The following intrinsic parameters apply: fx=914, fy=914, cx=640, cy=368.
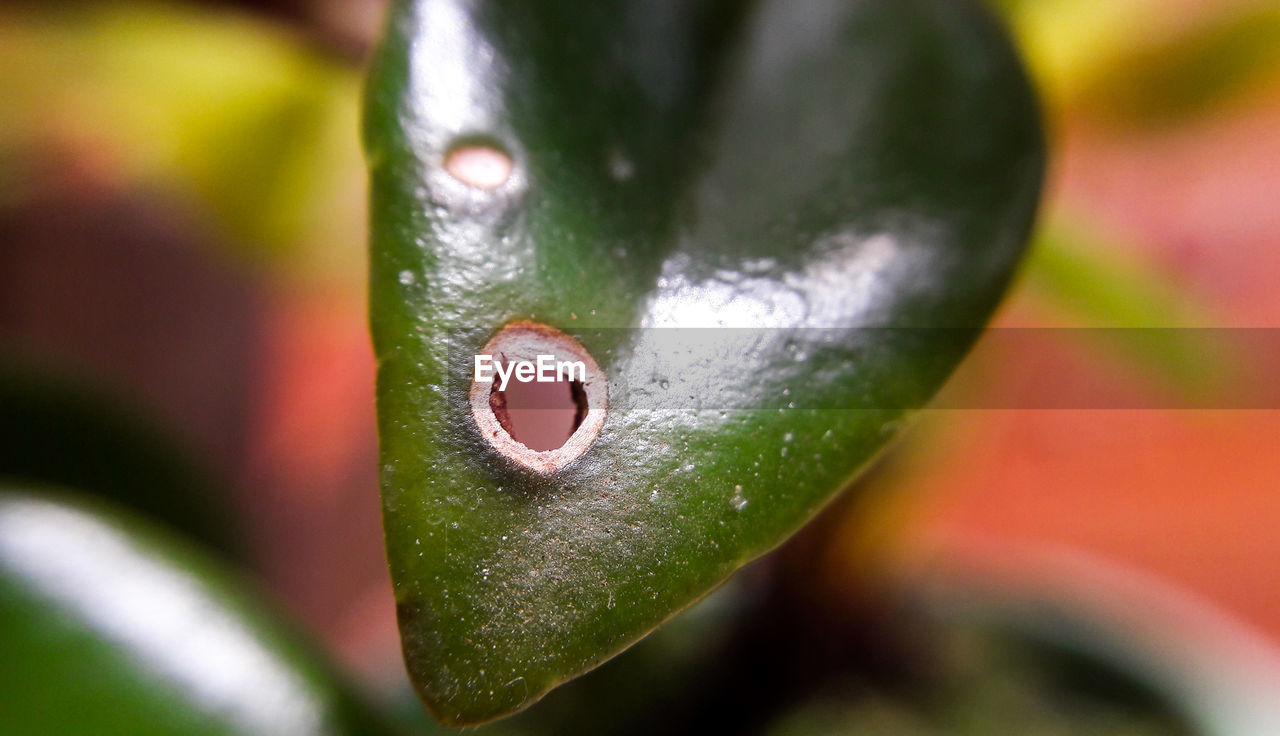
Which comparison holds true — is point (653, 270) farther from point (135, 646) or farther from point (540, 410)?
point (135, 646)

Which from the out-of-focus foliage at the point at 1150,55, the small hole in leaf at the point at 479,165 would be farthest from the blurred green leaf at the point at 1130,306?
the small hole in leaf at the point at 479,165

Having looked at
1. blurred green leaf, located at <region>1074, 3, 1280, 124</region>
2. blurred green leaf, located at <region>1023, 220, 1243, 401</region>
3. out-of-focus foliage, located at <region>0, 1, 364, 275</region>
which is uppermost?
out-of-focus foliage, located at <region>0, 1, 364, 275</region>

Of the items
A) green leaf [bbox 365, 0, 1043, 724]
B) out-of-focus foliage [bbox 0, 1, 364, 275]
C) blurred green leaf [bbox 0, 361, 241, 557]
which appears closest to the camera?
green leaf [bbox 365, 0, 1043, 724]

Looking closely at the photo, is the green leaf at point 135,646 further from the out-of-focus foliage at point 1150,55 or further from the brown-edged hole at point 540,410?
the out-of-focus foliage at point 1150,55

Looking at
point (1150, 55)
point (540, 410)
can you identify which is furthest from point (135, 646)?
point (1150, 55)

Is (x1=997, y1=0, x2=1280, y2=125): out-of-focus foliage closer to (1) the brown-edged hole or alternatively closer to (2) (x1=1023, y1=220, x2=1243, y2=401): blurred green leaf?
(2) (x1=1023, y1=220, x2=1243, y2=401): blurred green leaf

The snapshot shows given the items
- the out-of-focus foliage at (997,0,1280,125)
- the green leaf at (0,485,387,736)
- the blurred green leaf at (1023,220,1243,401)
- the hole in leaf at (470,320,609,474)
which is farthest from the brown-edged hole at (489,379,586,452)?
the out-of-focus foliage at (997,0,1280,125)

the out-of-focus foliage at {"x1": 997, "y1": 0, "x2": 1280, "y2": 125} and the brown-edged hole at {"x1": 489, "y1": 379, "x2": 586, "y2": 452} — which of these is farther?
the out-of-focus foliage at {"x1": 997, "y1": 0, "x2": 1280, "y2": 125}
